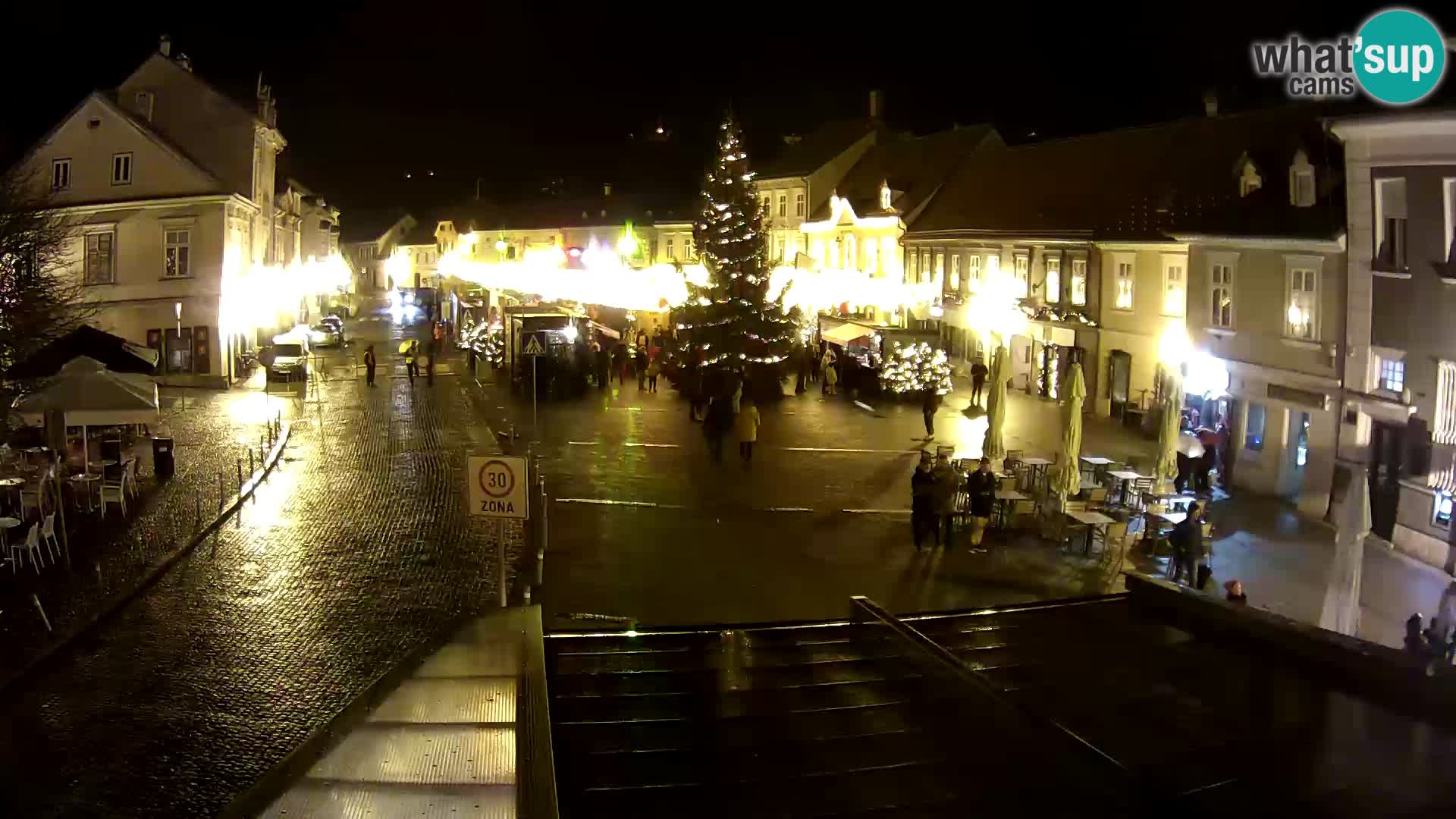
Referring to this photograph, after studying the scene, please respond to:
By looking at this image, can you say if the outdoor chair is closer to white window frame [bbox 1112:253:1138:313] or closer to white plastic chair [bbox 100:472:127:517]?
white plastic chair [bbox 100:472:127:517]

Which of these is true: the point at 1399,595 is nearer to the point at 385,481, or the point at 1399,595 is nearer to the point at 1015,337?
the point at 385,481

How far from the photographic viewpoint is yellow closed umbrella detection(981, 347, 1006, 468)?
21.3 meters

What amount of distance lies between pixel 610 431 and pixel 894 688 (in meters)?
20.8

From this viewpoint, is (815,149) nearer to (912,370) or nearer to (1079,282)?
(1079,282)

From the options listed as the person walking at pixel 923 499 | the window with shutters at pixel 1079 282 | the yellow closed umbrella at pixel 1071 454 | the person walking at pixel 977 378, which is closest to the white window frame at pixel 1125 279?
the window with shutters at pixel 1079 282

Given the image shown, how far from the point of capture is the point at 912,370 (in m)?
34.7

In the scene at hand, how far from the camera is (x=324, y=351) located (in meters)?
Answer: 52.7

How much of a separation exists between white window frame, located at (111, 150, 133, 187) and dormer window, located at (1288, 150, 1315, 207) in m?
33.1

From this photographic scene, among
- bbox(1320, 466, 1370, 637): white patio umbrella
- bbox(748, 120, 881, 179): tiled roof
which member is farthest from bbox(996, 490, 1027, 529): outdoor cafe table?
bbox(748, 120, 881, 179): tiled roof

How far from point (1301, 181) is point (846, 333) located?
18.8 metres

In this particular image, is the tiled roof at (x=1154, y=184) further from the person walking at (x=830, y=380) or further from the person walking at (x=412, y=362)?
the person walking at (x=412, y=362)

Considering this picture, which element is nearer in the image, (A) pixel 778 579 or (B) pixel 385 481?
(A) pixel 778 579

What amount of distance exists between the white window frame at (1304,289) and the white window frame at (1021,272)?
53.0 feet

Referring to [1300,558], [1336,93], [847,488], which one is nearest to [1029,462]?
[847,488]
